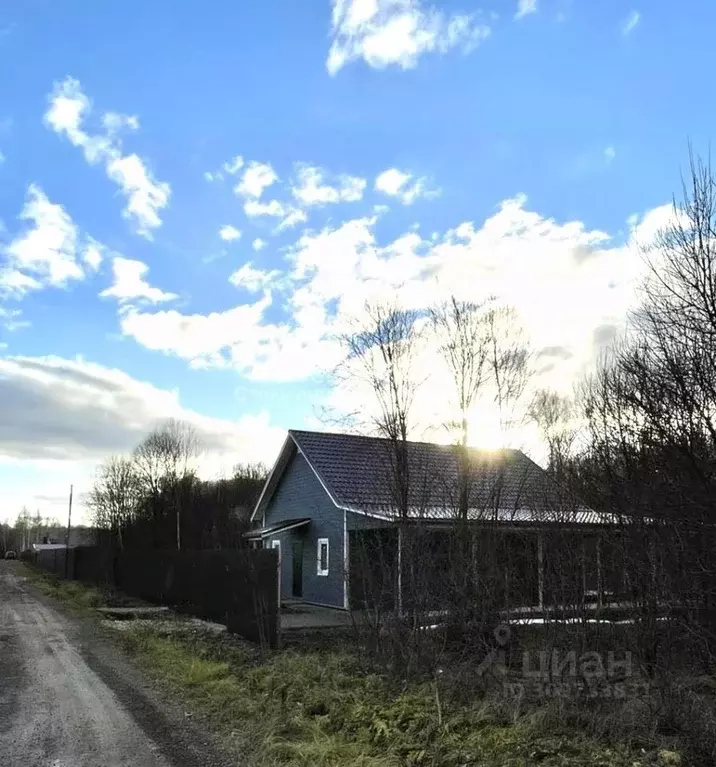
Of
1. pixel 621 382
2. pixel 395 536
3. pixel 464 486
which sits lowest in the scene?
pixel 395 536

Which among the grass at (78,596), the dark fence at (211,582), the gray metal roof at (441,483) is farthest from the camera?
the grass at (78,596)

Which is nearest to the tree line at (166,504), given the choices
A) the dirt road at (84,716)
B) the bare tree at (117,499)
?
the bare tree at (117,499)

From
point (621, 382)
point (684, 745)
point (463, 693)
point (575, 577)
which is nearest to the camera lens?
point (684, 745)

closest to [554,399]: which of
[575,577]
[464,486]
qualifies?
[464,486]

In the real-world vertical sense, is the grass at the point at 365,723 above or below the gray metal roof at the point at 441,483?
below

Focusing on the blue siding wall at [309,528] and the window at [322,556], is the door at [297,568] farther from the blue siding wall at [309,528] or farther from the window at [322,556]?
the window at [322,556]

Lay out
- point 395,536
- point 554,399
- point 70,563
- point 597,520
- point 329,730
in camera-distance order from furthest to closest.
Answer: point 70,563 → point 554,399 → point 395,536 → point 597,520 → point 329,730

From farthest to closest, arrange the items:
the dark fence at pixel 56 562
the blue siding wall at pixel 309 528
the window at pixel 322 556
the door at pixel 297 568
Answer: the dark fence at pixel 56 562
the door at pixel 297 568
the window at pixel 322 556
the blue siding wall at pixel 309 528

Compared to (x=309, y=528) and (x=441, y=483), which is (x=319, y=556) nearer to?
(x=309, y=528)

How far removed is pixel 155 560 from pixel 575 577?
16268 millimetres

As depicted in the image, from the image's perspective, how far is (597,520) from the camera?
32.3ft

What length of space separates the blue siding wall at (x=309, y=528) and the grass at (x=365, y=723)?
11070 millimetres

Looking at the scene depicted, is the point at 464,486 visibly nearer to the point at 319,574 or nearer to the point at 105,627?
the point at 105,627

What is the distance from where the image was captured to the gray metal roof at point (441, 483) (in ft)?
35.4
